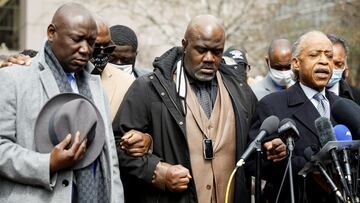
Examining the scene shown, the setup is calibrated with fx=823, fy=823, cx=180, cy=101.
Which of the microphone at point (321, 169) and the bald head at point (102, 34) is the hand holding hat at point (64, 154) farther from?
the bald head at point (102, 34)

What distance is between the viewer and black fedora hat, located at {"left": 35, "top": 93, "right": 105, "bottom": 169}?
5148 millimetres

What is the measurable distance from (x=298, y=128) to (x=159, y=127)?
1066mm

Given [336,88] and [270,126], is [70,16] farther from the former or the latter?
[336,88]

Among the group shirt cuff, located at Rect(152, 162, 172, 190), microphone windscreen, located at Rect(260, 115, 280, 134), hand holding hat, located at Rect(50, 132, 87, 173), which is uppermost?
microphone windscreen, located at Rect(260, 115, 280, 134)

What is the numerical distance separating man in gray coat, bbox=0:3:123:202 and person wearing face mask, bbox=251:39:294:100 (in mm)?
3556

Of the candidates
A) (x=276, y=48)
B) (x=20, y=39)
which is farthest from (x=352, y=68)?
(x=276, y=48)

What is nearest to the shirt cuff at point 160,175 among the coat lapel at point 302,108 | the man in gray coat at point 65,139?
the man in gray coat at point 65,139

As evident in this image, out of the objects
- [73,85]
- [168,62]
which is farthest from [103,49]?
[73,85]

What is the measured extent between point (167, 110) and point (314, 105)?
1200 mm

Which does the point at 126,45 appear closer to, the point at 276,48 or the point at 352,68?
the point at 276,48

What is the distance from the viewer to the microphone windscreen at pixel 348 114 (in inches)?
231

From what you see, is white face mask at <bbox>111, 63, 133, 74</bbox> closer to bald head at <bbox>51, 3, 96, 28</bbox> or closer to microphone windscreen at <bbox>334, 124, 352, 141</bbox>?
bald head at <bbox>51, 3, 96, 28</bbox>

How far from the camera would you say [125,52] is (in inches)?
309

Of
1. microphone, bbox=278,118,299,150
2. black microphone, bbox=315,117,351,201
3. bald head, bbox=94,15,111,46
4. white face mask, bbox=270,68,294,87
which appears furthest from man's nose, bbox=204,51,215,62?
white face mask, bbox=270,68,294,87
